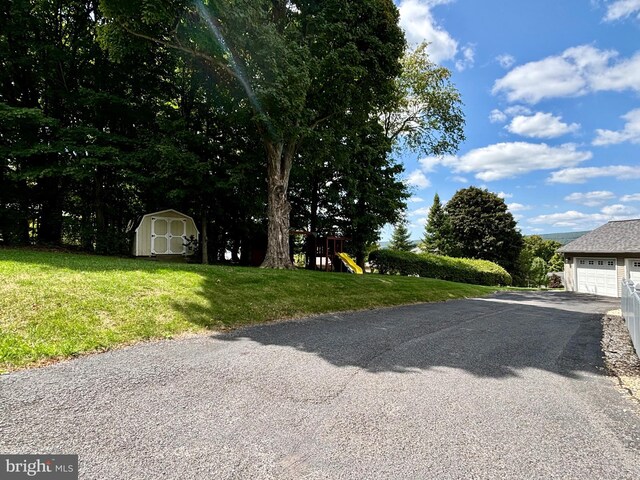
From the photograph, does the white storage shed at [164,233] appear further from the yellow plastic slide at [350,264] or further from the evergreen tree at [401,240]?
the evergreen tree at [401,240]

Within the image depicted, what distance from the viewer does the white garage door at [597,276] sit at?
2017cm

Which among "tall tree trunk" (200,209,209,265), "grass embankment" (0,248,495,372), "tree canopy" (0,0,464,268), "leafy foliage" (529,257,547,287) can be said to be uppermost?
"tree canopy" (0,0,464,268)

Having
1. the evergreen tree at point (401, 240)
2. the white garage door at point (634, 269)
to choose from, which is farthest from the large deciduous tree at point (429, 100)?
the evergreen tree at point (401, 240)

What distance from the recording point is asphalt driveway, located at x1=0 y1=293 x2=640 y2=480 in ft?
7.70

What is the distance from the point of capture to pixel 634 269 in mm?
19016

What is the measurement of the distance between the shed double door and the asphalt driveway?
40.3 ft

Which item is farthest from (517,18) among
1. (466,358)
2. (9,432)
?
(9,432)

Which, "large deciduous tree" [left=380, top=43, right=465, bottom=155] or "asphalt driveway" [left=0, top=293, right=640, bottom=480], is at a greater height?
"large deciduous tree" [left=380, top=43, right=465, bottom=155]

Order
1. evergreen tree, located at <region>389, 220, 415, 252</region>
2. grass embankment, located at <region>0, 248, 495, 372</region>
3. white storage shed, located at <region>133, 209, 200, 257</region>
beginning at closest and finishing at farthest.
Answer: grass embankment, located at <region>0, 248, 495, 372</region> < white storage shed, located at <region>133, 209, 200, 257</region> < evergreen tree, located at <region>389, 220, 415, 252</region>

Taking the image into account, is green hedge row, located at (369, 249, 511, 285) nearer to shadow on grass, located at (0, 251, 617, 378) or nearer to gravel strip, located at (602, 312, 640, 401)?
shadow on grass, located at (0, 251, 617, 378)

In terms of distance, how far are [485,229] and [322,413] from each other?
→ 34.0m

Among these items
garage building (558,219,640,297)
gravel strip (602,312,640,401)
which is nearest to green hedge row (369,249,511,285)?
garage building (558,219,640,297)

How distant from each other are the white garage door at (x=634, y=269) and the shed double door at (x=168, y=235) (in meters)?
24.8

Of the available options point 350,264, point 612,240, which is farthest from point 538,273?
point 350,264
